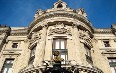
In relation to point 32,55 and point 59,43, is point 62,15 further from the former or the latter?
point 32,55

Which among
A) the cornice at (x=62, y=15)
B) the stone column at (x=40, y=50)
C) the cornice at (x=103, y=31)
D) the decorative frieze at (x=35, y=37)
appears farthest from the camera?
the cornice at (x=103, y=31)

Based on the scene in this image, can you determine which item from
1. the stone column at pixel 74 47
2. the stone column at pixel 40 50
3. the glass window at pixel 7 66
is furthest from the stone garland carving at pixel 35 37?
the stone column at pixel 74 47

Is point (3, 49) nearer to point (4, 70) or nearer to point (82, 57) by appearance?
point (4, 70)

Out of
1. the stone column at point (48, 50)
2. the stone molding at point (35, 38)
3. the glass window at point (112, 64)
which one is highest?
the stone molding at point (35, 38)

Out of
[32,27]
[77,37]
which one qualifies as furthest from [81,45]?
[32,27]

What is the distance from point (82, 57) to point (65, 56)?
144cm

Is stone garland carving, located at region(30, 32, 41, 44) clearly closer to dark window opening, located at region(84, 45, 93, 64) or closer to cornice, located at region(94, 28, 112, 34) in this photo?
dark window opening, located at region(84, 45, 93, 64)

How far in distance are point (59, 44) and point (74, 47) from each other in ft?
5.30

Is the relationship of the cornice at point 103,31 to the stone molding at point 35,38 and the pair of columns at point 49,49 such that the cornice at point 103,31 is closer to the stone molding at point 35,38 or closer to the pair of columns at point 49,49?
the pair of columns at point 49,49

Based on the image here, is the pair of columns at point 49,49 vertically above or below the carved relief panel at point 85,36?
below

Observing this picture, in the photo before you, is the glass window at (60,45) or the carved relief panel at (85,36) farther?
the carved relief panel at (85,36)

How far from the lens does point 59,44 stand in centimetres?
2298

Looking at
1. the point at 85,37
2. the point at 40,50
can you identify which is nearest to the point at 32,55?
the point at 40,50

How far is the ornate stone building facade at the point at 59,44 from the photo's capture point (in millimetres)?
20875
